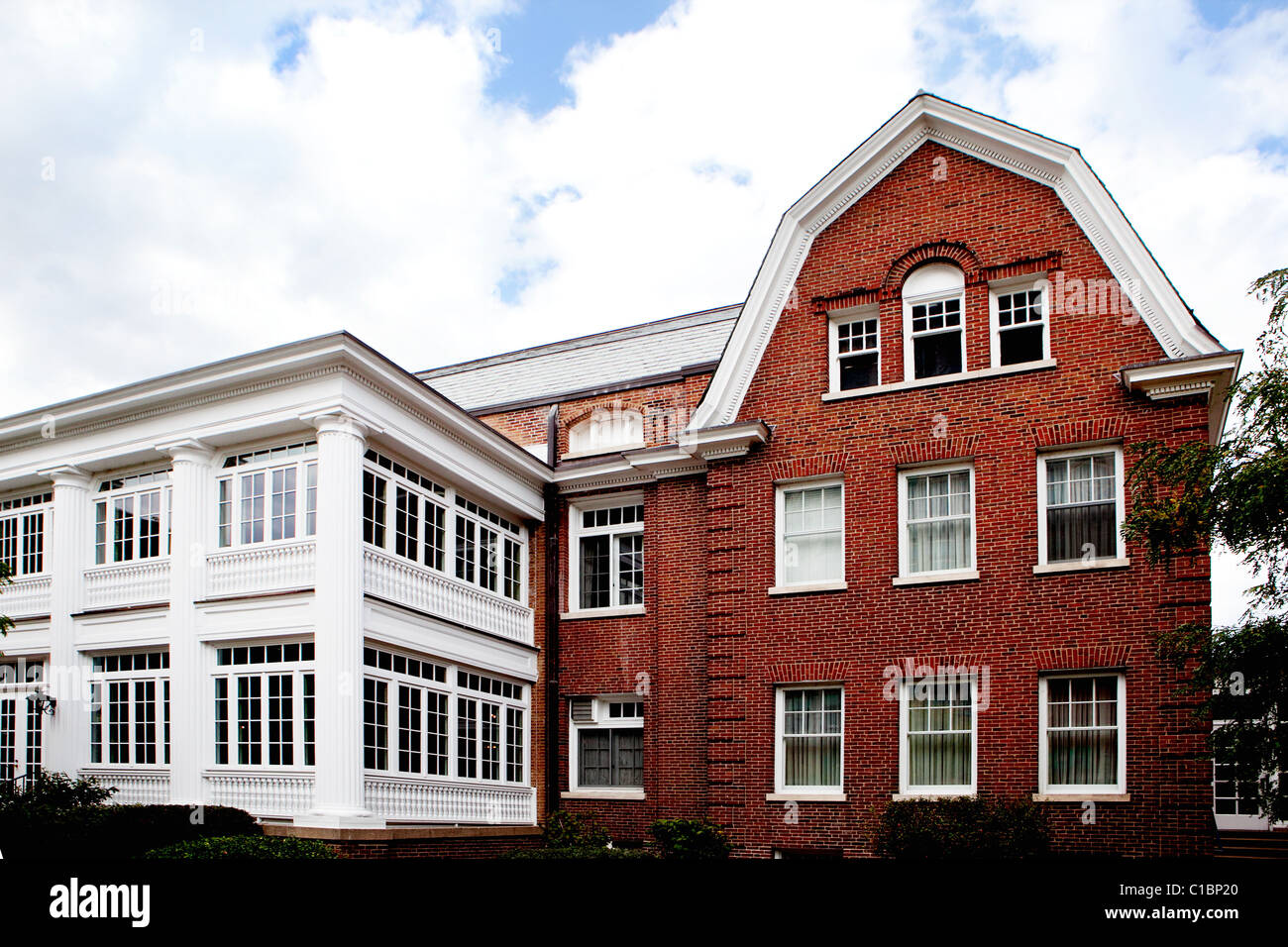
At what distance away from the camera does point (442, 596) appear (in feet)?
72.6

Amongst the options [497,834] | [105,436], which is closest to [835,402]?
[497,834]

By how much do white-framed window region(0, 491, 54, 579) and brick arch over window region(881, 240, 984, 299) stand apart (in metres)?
15.9

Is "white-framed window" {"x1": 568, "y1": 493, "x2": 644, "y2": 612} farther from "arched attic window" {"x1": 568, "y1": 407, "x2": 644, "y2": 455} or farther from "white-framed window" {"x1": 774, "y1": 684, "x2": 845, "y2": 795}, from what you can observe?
"white-framed window" {"x1": 774, "y1": 684, "x2": 845, "y2": 795}

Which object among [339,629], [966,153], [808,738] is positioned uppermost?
[966,153]

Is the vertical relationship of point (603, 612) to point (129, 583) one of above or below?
below

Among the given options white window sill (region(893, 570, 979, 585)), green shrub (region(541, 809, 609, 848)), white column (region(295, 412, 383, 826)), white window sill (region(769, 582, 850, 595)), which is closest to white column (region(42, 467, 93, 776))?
white column (region(295, 412, 383, 826))

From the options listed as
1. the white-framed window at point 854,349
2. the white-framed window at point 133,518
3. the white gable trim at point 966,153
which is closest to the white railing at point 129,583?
the white-framed window at point 133,518

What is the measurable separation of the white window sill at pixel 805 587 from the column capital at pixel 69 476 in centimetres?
1230

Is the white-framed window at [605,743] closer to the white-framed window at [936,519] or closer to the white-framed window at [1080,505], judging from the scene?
the white-framed window at [936,519]

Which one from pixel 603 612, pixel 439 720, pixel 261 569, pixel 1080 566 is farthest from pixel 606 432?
pixel 1080 566

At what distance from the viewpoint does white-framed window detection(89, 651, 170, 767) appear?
2106 centimetres

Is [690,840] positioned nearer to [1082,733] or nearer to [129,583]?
[1082,733]

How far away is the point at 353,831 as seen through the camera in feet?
59.9

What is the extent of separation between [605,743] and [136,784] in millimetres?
8476
